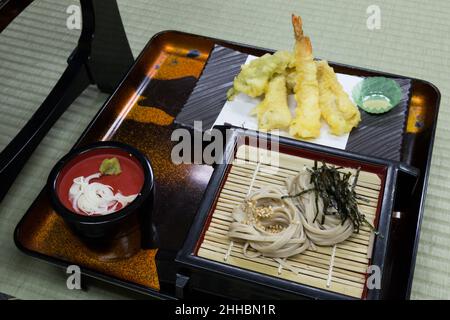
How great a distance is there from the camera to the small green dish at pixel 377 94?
212 cm

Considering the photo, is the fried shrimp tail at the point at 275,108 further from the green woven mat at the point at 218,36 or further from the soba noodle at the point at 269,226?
the green woven mat at the point at 218,36

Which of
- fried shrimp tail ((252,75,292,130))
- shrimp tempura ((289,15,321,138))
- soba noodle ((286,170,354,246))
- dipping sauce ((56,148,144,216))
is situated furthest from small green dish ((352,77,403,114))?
dipping sauce ((56,148,144,216))

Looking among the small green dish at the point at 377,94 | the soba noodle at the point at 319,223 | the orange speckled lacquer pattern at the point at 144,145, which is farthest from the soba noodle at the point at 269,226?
the small green dish at the point at 377,94

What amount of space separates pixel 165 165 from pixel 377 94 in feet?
2.86

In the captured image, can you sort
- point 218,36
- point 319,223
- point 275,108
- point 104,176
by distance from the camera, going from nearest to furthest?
point 319,223, point 104,176, point 275,108, point 218,36

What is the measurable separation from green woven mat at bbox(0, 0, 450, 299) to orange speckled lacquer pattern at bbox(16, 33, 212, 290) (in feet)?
0.32

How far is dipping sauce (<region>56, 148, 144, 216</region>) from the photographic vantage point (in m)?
1.79

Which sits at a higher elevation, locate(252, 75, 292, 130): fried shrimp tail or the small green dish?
Result: the small green dish

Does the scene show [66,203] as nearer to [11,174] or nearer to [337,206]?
[11,174]

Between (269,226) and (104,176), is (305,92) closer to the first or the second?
(269,226)

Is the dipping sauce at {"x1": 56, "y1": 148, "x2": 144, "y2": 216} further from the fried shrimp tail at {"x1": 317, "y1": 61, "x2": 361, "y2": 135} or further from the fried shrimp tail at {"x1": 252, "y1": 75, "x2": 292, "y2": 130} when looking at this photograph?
the fried shrimp tail at {"x1": 317, "y1": 61, "x2": 361, "y2": 135}

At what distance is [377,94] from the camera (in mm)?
2148

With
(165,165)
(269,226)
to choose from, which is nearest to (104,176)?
(165,165)
